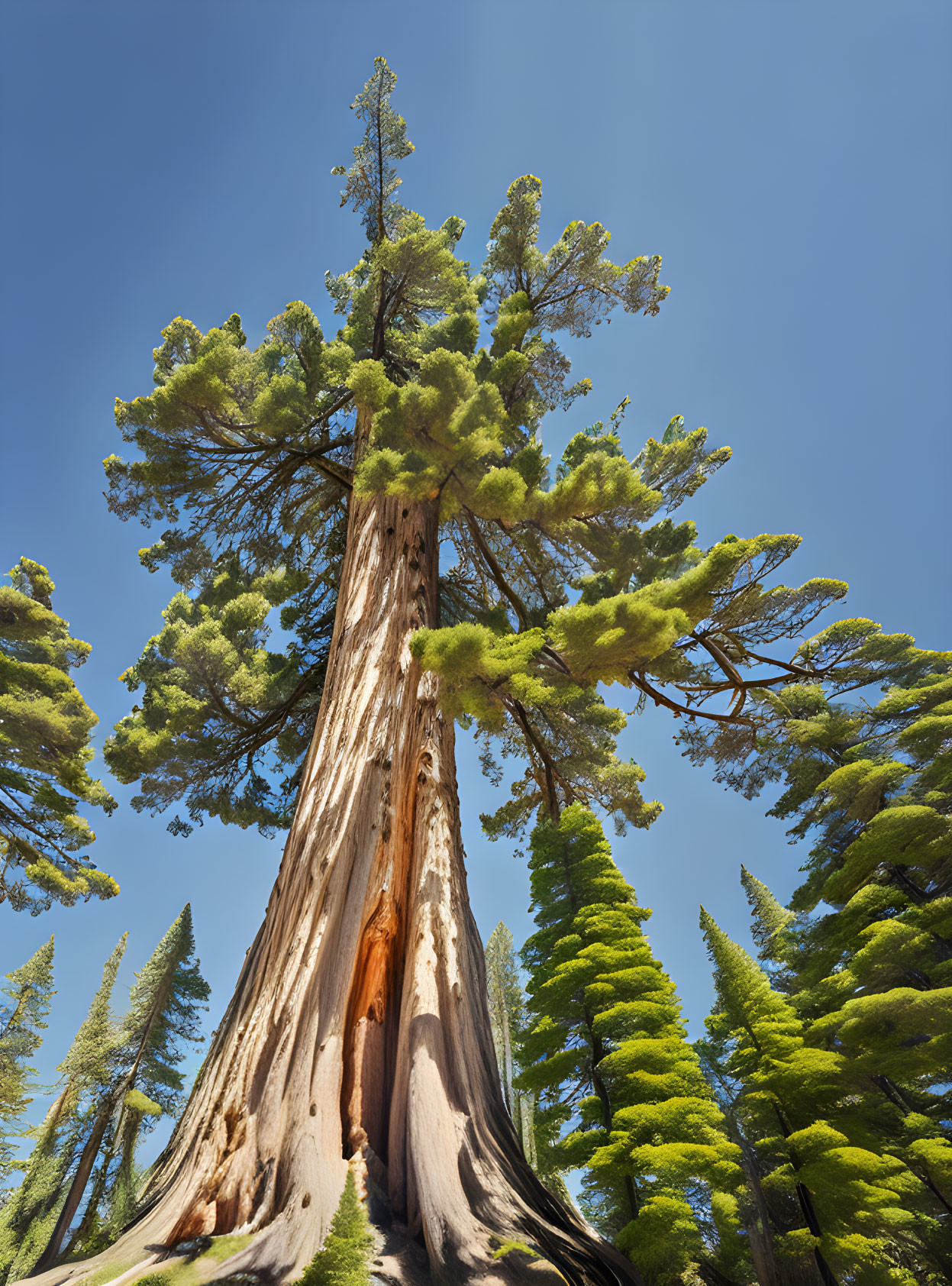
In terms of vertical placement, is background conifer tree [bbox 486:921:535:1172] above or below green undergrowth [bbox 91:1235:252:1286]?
above

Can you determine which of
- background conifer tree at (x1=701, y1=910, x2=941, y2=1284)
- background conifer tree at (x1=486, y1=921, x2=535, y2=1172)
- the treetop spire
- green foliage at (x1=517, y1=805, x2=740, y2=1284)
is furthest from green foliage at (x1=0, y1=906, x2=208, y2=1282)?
the treetop spire

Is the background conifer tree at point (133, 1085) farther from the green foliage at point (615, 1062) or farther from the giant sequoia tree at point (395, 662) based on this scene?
the green foliage at point (615, 1062)

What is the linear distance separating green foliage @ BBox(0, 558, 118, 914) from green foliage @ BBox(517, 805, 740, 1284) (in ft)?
28.0

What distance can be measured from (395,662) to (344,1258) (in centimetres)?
425

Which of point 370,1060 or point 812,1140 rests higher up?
point 812,1140

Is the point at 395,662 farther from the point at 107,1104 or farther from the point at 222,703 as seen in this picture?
the point at 107,1104

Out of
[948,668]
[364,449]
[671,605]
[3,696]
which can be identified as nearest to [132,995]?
[3,696]

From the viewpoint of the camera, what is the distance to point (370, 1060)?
157 inches

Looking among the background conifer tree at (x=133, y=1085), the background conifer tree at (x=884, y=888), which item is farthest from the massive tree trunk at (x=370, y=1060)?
the background conifer tree at (x=133, y=1085)

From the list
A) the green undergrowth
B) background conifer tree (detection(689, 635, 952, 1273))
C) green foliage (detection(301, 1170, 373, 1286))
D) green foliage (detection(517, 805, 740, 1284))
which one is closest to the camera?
green foliage (detection(301, 1170, 373, 1286))

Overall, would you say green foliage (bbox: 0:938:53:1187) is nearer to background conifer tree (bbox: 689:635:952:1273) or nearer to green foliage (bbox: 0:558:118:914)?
green foliage (bbox: 0:558:118:914)

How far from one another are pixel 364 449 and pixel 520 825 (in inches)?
247

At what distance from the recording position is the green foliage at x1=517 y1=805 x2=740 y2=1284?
18.4ft

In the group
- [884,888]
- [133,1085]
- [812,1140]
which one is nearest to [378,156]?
[884,888]
